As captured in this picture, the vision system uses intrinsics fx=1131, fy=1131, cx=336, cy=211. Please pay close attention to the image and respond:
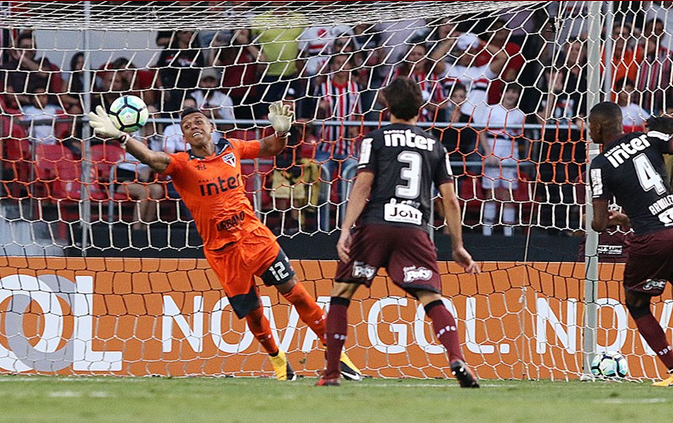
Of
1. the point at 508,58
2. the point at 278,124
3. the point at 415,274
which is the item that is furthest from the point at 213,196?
the point at 508,58

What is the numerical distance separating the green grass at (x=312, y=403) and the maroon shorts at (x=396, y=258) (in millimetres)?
640

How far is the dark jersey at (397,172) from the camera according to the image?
664 centimetres

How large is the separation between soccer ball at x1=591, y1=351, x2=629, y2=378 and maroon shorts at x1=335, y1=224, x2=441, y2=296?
2806 mm

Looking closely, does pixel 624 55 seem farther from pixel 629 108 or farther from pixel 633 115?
pixel 633 115

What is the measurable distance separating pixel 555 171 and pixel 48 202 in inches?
198

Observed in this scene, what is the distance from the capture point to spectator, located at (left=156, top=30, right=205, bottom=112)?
1198cm

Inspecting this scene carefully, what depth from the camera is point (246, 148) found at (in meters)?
8.56

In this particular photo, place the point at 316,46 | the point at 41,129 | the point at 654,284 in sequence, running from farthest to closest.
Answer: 1. the point at 316,46
2. the point at 41,129
3. the point at 654,284

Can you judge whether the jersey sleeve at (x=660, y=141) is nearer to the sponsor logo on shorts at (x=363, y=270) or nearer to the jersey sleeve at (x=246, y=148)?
the sponsor logo on shorts at (x=363, y=270)

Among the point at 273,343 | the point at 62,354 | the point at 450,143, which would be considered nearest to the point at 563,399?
the point at 273,343

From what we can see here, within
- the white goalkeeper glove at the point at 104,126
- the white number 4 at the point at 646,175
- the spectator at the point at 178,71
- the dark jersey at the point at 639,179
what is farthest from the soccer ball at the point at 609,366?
the spectator at the point at 178,71

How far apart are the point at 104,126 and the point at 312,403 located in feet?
9.91

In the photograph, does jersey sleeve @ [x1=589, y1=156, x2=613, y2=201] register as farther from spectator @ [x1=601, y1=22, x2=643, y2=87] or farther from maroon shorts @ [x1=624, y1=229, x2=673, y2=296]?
spectator @ [x1=601, y1=22, x2=643, y2=87]

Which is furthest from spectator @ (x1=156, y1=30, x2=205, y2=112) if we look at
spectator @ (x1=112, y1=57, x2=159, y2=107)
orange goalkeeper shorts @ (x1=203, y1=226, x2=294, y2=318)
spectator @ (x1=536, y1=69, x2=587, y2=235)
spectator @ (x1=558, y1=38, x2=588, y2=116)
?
orange goalkeeper shorts @ (x1=203, y1=226, x2=294, y2=318)
